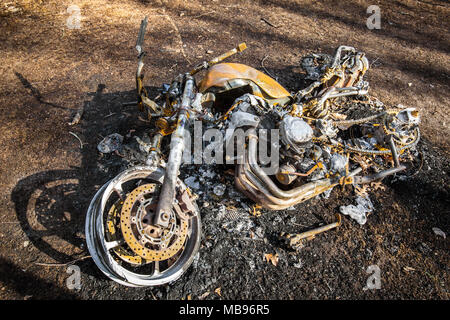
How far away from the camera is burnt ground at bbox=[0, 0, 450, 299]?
3.48m

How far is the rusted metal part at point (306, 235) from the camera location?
3793 millimetres

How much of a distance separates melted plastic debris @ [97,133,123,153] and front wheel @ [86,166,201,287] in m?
1.31

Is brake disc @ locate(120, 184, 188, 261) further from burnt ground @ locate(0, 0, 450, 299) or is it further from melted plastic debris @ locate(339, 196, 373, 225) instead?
melted plastic debris @ locate(339, 196, 373, 225)

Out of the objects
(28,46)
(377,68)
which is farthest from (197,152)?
(377,68)

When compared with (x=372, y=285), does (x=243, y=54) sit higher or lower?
higher

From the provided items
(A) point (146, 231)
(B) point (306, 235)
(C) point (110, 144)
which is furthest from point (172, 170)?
(B) point (306, 235)

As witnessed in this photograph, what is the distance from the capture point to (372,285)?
3.69 m

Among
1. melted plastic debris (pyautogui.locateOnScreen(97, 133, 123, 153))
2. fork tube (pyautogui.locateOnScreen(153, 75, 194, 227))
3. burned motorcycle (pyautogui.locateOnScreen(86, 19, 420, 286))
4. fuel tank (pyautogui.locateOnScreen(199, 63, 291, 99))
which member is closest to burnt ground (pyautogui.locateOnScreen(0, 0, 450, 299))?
melted plastic debris (pyautogui.locateOnScreen(97, 133, 123, 153))

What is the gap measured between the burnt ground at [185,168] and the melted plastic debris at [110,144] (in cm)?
19

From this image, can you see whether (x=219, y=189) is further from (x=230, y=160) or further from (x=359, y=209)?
(x=359, y=209)

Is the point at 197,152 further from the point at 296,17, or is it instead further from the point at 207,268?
the point at 296,17

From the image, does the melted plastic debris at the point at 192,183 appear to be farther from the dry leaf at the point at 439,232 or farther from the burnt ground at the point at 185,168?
the dry leaf at the point at 439,232
